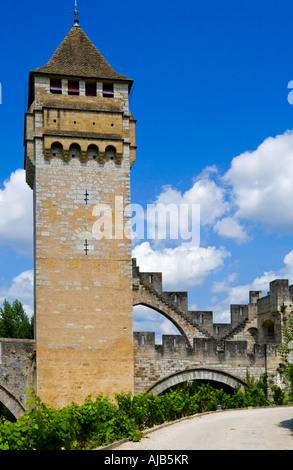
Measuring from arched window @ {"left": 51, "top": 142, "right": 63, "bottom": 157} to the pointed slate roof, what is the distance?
306 cm

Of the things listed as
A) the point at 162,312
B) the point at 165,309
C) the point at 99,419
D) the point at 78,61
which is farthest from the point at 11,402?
the point at 78,61

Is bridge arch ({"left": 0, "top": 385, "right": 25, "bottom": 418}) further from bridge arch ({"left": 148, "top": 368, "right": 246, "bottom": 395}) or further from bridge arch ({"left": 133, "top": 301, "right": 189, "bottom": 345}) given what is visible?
bridge arch ({"left": 133, "top": 301, "right": 189, "bottom": 345})

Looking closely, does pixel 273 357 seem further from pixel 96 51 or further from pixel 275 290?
pixel 96 51

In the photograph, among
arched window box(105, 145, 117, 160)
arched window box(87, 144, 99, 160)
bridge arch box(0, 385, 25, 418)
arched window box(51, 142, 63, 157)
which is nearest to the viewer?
bridge arch box(0, 385, 25, 418)

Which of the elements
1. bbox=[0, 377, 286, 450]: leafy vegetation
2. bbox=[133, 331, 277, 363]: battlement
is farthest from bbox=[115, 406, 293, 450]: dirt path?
bbox=[133, 331, 277, 363]: battlement

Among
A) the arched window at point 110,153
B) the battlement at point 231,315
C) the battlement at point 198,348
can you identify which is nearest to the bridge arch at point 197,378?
the battlement at point 198,348

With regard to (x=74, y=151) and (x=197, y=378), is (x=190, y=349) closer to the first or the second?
(x=197, y=378)

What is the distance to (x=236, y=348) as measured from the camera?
2739 centimetres

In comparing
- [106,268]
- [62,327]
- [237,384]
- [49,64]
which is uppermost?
[49,64]

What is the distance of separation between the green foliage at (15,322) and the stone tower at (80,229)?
11.8m

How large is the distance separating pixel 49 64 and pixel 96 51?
274 centimetres

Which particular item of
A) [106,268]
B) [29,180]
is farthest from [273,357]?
[29,180]

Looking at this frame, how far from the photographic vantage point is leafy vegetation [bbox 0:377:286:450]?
37.7 feet

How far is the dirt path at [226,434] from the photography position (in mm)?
13977
